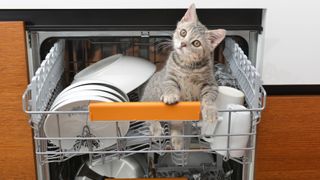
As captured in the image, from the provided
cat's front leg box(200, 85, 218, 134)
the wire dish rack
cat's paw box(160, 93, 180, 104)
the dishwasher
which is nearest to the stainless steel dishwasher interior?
the dishwasher

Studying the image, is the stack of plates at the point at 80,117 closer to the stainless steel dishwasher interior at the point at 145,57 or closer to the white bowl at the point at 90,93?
the white bowl at the point at 90,93

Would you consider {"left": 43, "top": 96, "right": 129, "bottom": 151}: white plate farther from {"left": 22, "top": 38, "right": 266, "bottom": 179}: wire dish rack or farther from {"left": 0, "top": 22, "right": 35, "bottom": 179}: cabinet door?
{"left": 0, "top": 22, "right": 35, "bottom": 179}: cabinet door

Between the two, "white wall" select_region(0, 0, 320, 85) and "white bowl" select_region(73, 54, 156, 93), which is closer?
"white wall" select_region(0, 0, 320, 85)

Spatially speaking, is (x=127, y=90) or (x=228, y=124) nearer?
(x=228, y=124)

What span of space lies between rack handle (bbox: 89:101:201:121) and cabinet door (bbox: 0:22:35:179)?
1.10ft

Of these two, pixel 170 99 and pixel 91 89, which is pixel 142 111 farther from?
pixel 91 89

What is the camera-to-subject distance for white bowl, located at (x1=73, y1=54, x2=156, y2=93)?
1122 millimetres

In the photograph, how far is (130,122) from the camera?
106cm

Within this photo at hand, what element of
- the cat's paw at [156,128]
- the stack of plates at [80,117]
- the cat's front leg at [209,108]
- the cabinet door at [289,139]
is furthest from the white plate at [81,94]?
the cabinet door at [289,139]

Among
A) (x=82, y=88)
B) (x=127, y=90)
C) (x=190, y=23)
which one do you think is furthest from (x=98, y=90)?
(x=190, y=23)

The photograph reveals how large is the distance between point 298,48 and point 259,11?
14 cm

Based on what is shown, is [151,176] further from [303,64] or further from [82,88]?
[303,64]

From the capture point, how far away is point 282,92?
1.12 meters

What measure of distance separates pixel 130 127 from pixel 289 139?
45 cm
